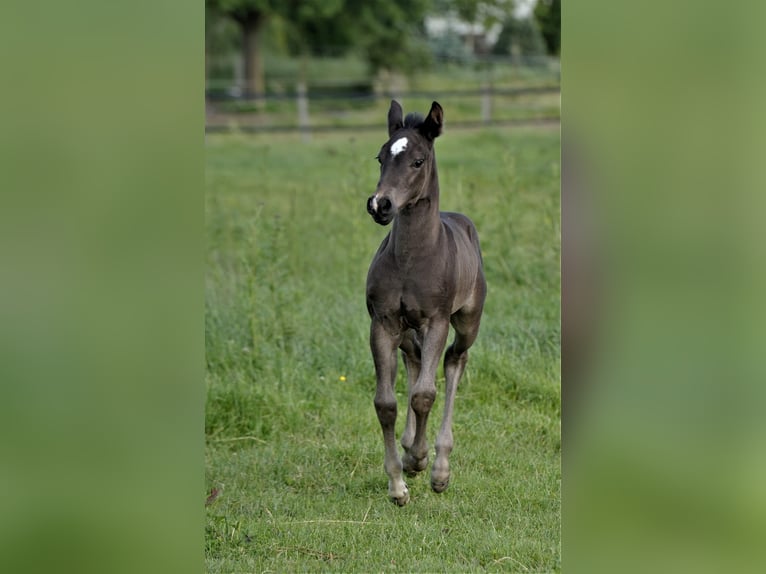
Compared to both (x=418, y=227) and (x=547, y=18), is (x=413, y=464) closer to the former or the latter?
(x=418, y=227)

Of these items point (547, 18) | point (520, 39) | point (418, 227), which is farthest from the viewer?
point (520, 39)

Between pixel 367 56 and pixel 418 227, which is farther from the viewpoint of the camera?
pixel 367 56

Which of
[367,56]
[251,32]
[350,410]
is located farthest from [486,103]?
[350,410]

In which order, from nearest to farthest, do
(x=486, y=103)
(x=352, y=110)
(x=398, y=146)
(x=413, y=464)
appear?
(x=398, y=146) < (x=413, y=464) < (x=486, y=103) < (x=352, y=110)

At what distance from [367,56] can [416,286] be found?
845 inches

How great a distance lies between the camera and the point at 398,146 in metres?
3.84

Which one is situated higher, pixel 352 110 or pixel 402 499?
pixel 352 110

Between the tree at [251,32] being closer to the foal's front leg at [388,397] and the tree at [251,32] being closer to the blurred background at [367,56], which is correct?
the blurred background at [367,56]

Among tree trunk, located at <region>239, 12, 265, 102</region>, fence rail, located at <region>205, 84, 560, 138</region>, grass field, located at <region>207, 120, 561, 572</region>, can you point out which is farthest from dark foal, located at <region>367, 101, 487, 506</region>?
tree trunk, located at <region>239, 12, 265, 102</region>

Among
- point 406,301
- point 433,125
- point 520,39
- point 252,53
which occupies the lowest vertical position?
point 406,301
